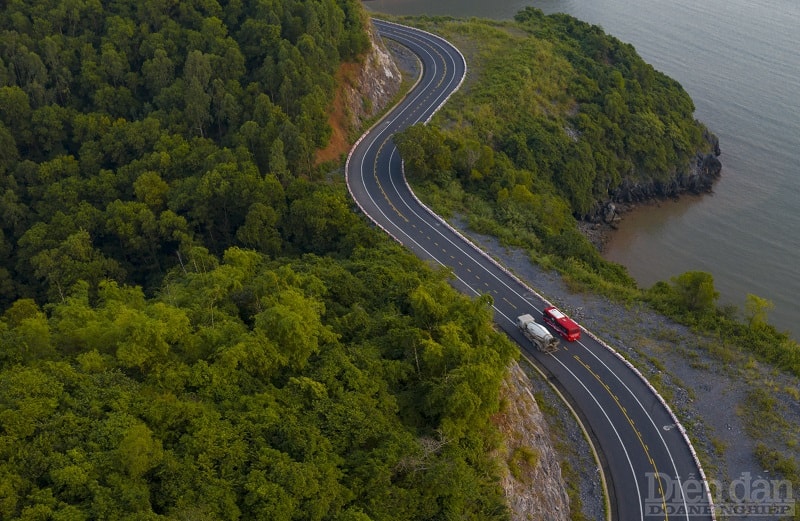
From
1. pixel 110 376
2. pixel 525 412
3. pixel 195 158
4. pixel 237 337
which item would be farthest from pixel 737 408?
pixel 195 158

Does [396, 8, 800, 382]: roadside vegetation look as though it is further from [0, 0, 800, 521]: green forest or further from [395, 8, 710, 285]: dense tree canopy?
[0, 0, 800, 521]: green forest

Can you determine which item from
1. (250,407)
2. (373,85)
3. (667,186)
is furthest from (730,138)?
(250,407)

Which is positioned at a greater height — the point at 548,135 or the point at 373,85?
the point at 373,85

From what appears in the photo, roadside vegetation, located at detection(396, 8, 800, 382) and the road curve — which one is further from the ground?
roadside vegetation, located at detection(396, 8, 800, 382)

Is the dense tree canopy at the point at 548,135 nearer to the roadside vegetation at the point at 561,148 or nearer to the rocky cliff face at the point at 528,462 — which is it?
the roadside vegetation at the point at 561,148

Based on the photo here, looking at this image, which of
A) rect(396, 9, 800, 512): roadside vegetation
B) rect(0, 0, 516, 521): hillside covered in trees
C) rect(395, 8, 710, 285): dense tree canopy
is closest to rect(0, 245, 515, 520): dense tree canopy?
rect(0, 0, 516, 521): hillside covered in trees

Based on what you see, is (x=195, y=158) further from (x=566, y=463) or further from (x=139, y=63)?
(x=566, y=463)

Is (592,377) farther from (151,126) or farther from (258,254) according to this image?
(151,126)

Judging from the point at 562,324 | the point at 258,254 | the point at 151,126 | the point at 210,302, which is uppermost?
the point at 151,126
